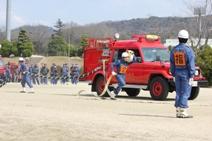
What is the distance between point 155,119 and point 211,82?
29.2 meters

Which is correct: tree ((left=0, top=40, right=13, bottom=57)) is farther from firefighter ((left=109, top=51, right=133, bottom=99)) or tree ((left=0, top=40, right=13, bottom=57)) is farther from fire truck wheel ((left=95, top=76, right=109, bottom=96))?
firefighter ((left=109, top=51, right=133, bottom=99))

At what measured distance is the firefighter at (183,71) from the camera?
542 inches

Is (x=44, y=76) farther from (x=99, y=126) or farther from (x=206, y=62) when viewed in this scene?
(x=99, y=126)

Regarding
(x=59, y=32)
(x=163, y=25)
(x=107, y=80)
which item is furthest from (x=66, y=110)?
(x=59, y=32)

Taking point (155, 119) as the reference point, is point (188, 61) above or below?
above

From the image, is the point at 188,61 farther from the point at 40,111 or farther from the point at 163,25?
the point at 163,25

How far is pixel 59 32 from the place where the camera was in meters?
124

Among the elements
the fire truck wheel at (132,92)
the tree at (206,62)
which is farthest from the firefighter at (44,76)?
the fire truck wheel at (132,92)

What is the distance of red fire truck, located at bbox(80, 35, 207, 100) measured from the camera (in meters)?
22.3

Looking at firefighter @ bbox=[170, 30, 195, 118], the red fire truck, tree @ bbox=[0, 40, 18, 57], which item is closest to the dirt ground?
firefighter @ bbox=[170, 30, 195, 118]

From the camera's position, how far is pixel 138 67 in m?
23.2

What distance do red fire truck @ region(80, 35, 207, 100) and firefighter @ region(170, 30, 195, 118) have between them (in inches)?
313

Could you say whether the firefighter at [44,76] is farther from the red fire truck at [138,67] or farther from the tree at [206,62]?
the red fire truck at [138,67]

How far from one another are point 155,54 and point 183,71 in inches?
380
